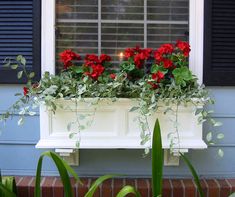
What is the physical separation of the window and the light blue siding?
51 cm

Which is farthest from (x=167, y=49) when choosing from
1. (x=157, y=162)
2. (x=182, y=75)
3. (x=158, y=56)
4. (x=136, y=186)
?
(x=136, y=186)

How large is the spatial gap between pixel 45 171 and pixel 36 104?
0.53m

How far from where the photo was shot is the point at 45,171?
274cm

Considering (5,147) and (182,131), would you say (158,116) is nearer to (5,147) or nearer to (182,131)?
(182,131)

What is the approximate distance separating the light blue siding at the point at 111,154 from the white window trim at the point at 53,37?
8.2 inches

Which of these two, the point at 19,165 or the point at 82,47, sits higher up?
the point at 82,47

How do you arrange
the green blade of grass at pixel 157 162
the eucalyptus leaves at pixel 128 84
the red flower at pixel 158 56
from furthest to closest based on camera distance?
the red flower at pixel 158 56
the eucalyptus leaves at pixel 128 84
the green blade of grass at pixel 157 162

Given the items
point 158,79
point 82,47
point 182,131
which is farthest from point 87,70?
point 182,131

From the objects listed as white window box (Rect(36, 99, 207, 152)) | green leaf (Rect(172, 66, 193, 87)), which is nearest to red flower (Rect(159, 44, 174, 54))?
green leaf (Rect(172, 66, 193, 87))

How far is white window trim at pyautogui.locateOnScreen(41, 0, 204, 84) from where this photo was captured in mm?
2691

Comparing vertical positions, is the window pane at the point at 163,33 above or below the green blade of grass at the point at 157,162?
above

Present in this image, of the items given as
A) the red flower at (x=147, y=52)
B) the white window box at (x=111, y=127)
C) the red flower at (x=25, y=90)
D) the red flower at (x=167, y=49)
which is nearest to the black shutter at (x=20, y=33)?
the red flower at (x=25, y=90)

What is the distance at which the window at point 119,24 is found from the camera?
2773 millimetres

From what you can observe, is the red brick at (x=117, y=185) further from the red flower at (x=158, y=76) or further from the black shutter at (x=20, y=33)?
the black shutter at (x=20, y=33)
